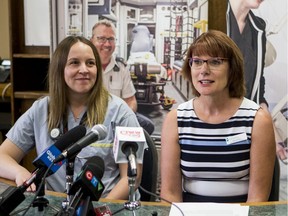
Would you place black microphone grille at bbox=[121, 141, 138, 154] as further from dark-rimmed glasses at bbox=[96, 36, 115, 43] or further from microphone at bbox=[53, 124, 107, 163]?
dark-rimmed glasses at bbox=[96, 36, 115, 43]

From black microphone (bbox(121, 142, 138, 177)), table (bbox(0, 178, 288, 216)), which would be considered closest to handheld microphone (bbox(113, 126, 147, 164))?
black microphone (bbox(121, 142, 138, 177))

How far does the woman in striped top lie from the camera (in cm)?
157

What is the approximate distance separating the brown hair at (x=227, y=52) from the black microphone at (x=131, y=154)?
0.73 metres

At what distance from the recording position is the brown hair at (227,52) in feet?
5.35

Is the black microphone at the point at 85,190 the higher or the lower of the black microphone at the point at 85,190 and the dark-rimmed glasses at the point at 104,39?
the lower

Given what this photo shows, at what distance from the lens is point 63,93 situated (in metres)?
1.77

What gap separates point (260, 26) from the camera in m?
2.31

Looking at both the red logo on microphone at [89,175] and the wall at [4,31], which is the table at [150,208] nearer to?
the red logo on microphone at [89,175]

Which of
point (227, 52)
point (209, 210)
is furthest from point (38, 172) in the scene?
point (227, 52)

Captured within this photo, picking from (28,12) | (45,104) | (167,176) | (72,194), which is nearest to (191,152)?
(167,176)

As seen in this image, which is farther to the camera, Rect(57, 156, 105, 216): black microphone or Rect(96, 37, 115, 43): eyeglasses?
Rect(96, 37, 115, 43): eyeglasses

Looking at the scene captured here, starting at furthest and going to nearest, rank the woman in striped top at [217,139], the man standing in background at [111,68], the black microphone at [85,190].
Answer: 1. the man standing in background at [111,68]
2. the woman in striped top at [217,139]
3. the black microphone at [85,190]

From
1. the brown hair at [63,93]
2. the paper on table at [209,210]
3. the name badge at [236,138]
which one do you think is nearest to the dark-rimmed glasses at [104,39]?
the brown hair at [63,93]

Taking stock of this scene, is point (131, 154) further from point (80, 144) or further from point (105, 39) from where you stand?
point (105, 39)
